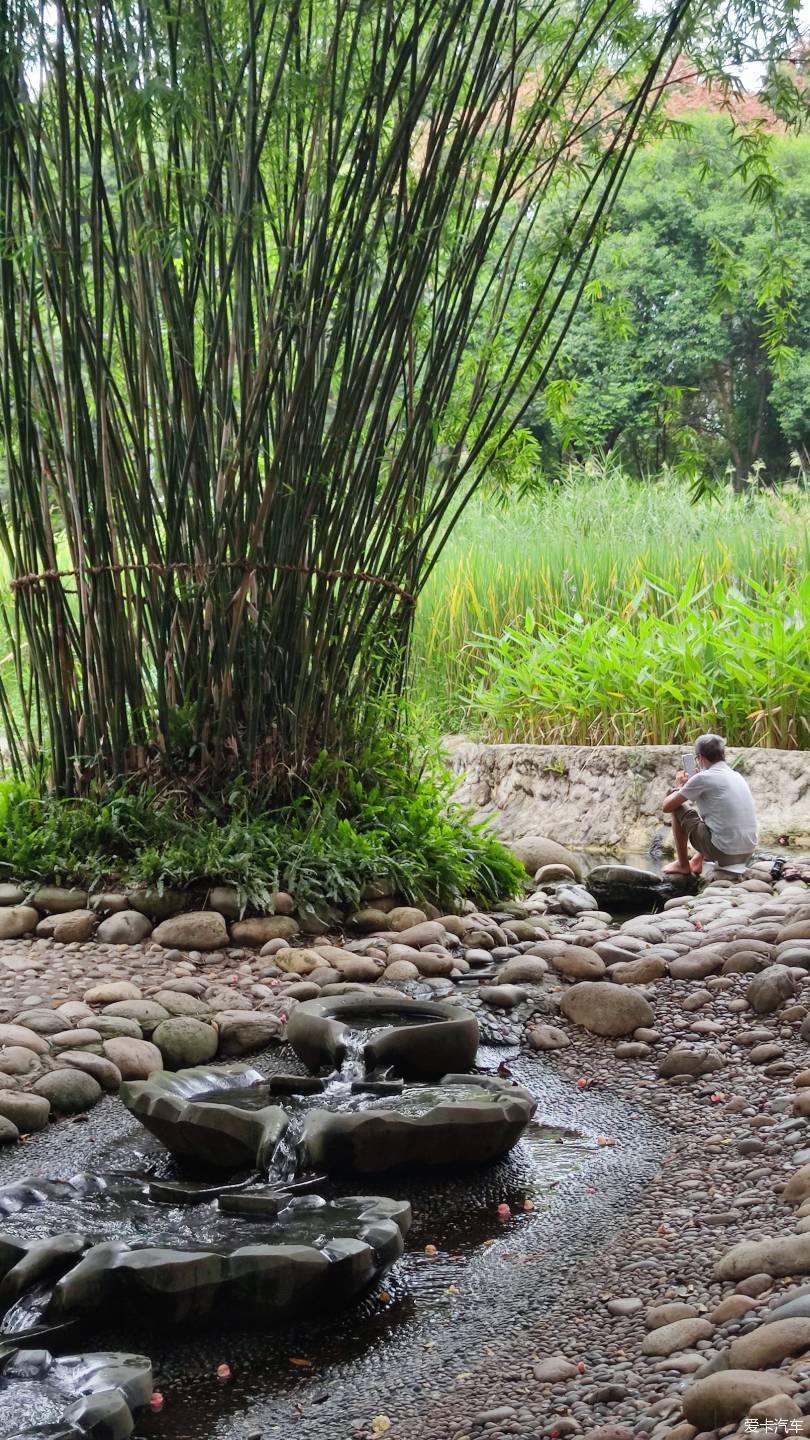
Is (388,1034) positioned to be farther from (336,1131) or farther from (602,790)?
(602,790)

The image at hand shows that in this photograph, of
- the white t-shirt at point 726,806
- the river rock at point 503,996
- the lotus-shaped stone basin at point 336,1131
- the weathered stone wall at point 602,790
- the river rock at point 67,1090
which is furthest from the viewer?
the weathered stone wall at point 602,790

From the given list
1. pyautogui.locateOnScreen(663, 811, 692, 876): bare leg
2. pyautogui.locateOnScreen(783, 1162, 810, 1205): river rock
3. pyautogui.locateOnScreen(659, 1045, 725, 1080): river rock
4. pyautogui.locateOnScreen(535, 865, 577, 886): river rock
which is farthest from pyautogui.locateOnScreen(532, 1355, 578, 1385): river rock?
pyautogui.locateOnScreen(663, 811, 692, 876): bare leg

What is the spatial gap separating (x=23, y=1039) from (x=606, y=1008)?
116 cm

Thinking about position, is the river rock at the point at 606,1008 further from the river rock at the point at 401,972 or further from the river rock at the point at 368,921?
the river rock at the point at 368,921

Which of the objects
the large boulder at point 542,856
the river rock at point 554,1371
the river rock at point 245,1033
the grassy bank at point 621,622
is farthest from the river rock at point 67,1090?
the grassy bank at point 621,622

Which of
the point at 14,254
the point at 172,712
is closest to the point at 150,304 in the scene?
the point at 14,254

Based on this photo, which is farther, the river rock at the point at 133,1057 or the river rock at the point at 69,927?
the river rock at the point at 69,927

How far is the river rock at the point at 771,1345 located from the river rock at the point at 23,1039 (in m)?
1.55

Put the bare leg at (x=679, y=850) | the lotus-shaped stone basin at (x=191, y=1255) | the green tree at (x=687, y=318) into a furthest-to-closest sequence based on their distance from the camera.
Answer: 1. the green tree at (x=687, y=318)
2. the bare leg at (x=679, y=850)
3. the lotus-shaped stone basin at (x=191, y=1255)

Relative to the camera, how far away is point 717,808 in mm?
4629

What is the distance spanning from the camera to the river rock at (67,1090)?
2248 mm

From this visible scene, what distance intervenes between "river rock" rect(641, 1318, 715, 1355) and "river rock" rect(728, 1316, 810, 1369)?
16 centimetres

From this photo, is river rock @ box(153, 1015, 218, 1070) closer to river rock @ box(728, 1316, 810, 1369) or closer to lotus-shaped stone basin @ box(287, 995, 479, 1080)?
lotus-shaped stone basin @ box(287, 995, 479, 1080)

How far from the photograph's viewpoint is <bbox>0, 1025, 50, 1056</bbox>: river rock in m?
2.38
